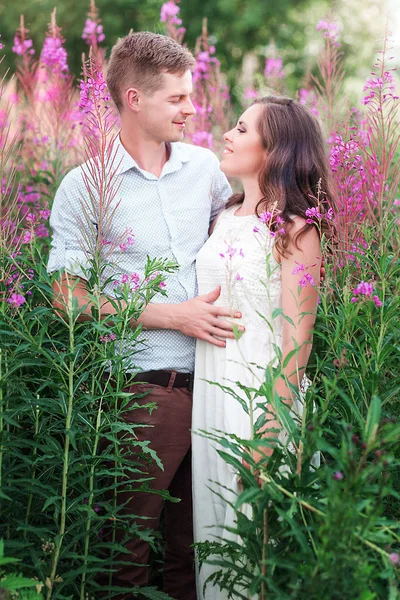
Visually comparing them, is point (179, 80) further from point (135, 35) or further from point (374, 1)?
point (374, 1)

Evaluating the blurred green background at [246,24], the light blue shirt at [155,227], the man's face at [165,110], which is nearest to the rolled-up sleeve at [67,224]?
the light blue shirt at [155,227]

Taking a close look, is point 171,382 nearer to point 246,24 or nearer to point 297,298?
point 297,298

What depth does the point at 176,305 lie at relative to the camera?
11.0 ft

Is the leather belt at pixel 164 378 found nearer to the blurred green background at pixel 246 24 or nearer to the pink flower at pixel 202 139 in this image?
the pink flower at pixel 202 139

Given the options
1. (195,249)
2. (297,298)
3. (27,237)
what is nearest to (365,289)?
(297,298)

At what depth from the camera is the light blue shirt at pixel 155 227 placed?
3412 mm

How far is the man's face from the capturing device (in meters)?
3.53

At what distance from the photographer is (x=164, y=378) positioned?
345 centimetres

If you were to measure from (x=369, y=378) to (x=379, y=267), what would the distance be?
0.43 m

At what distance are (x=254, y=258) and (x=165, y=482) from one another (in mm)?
1137

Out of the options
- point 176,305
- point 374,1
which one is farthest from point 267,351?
point 374,1

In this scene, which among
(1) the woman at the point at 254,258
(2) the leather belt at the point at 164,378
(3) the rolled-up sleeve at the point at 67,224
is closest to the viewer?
(1) the woman at the point at 254,258

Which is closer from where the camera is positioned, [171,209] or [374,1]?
[171,209]

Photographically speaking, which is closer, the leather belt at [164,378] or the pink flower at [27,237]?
the pink flower at [27,237]
